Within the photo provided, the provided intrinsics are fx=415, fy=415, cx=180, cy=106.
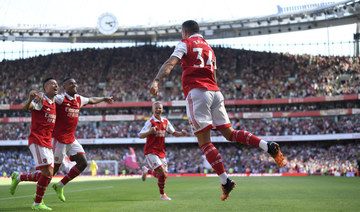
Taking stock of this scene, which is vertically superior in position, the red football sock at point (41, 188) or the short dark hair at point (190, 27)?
the short dark hair at point (190, 27)

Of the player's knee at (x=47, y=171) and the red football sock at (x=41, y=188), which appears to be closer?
the red football sock at (x=41, y=188)

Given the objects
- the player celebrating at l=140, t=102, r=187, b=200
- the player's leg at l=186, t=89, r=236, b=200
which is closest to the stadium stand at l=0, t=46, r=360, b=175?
the player celebrating at l=140, t=102, r=187, b=200

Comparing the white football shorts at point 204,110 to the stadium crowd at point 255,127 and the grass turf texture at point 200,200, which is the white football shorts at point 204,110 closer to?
the grass turf texture at point 200,200

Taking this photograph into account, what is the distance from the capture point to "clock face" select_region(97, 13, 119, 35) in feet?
175

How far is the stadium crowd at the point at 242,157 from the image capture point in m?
43.5

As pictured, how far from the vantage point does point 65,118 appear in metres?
9.67

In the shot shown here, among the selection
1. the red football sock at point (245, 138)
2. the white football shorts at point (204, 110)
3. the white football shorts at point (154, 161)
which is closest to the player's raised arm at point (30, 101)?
the white football shorts at point (204, 110)

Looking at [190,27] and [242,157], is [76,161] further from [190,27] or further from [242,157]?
[242,157]

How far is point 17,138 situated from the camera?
172 ft

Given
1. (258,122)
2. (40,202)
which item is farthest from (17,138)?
(40,202)

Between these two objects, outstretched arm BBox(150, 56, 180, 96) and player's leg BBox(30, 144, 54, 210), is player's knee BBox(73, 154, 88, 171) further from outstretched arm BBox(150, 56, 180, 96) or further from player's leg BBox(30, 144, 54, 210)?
outstretched arm BBox(150, 56, 180, 96)

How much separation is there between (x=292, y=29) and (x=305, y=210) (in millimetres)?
54335

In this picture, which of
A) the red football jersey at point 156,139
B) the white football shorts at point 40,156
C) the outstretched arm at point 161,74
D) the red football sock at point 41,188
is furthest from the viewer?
the red football jersey at point 156,139

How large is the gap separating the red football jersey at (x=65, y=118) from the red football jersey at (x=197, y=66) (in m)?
3.98
